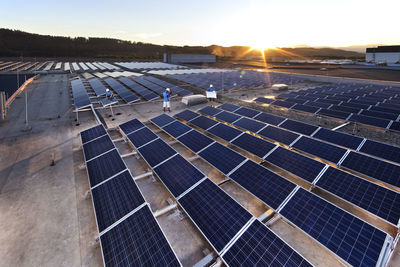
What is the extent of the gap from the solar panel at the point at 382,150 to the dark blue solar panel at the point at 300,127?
329 cm

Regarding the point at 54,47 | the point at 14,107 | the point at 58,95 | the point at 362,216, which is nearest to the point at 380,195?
the point at 362,216

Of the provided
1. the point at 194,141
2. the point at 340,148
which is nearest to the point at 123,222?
the point at 194,141

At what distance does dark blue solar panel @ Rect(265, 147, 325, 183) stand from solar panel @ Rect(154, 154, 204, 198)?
177 inches

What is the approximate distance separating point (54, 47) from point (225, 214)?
23061 cm

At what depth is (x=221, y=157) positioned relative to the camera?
1053cm

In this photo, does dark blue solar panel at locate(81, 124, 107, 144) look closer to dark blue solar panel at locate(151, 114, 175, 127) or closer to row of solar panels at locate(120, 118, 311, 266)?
dark blue solar panel at locate(151, 114, 175, 127)

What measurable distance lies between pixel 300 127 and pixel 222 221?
11385 mm

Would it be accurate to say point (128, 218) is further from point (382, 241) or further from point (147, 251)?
point (382, 241)

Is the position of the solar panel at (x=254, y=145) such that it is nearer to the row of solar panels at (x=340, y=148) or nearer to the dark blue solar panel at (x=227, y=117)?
the row of solar panels at (x=340, y=148)

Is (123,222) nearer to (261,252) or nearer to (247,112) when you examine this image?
(261,252)

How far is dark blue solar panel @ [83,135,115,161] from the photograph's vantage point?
1106 cm

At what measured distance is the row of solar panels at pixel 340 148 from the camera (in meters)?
8.80

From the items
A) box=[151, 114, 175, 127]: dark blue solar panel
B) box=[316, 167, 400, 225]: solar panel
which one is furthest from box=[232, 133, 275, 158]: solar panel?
box=[151, 114, 175, 127]: dark blue solar panel

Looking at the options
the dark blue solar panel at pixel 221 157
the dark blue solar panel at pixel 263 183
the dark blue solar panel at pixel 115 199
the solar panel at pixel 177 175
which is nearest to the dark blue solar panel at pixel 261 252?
the dark blue solar panel at pixel 263 183
